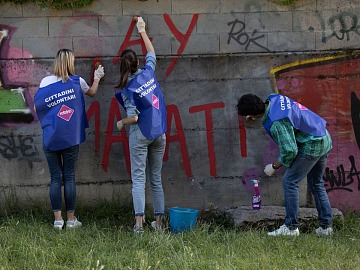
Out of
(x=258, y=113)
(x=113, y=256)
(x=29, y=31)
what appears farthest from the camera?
(x=29, y=31)

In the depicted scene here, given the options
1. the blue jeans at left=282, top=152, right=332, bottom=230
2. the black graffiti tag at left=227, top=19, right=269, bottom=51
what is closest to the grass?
the blue jeans at left=282, top=152, right=332, bottom=230

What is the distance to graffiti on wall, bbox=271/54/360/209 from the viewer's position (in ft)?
21.6

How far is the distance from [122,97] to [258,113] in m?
1.37

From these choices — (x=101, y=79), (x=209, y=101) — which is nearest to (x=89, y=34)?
(x=101, y=79)

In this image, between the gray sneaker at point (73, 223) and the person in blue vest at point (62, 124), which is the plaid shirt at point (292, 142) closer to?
the person in blue vest at point (62, 124)

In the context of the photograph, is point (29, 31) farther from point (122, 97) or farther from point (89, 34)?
point (122, 97)

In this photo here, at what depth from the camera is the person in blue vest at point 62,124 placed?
5926 millimetres

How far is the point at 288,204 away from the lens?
5.80 meters

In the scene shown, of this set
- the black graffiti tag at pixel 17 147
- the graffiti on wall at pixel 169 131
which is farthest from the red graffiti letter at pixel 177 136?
the black graffiti tag at pixel 17 147

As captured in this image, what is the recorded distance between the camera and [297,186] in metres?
5.79

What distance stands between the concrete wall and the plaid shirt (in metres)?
0.98

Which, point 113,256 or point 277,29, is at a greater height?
point 277,29

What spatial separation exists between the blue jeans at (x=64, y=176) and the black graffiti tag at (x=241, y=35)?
2100mm

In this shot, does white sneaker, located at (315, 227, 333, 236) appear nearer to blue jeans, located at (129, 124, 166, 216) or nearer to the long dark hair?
blue jeans, located at (129, 124, 166, 216)
